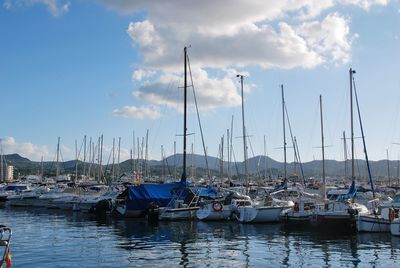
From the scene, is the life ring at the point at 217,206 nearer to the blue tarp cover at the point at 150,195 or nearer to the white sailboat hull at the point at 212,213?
the white sailboat hull at the point at 212,213

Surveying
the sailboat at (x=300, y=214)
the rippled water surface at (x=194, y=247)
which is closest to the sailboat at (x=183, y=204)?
the rippled water surface at (x=194, y=247)

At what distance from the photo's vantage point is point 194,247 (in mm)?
26953

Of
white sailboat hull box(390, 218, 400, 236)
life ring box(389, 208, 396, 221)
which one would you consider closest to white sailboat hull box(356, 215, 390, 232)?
life ring box(389, 208, 396, 221)

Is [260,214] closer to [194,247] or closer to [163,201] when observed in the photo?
[163,201]

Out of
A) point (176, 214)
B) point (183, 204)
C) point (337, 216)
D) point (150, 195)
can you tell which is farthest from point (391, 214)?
point (150, 195)

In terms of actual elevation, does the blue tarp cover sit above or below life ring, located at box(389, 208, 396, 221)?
above

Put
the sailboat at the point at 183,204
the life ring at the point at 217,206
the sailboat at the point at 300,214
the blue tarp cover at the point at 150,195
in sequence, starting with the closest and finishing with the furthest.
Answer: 1. the sailboat at the point at 300,214
2. the sailboat at the point at 183,204
3. the life ring at the point at 217,206
4. the blue tarp cover at the point at 150,195

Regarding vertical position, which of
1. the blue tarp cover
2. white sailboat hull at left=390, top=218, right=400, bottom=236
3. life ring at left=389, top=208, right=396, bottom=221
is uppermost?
the blue tarp cover

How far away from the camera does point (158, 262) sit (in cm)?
2197

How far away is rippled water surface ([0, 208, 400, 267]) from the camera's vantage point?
22345mm

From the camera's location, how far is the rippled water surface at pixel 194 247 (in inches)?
880

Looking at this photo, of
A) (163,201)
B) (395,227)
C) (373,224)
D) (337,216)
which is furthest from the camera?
(163,201)

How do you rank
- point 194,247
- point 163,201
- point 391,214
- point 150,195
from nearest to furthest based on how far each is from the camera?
point 194,247
point 391,214
point 163,201
point 150,195

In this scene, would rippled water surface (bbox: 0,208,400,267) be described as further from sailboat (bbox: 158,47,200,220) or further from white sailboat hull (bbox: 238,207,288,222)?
sailboat (bbox: 158,47,200,220)
